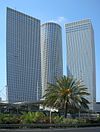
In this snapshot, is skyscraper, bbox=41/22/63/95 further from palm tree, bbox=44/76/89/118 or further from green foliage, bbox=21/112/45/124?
green foliage, bbox=21/112/45/124

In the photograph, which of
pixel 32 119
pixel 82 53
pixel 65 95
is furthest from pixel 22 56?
pixel 32 119

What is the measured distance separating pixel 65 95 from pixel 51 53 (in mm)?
80155

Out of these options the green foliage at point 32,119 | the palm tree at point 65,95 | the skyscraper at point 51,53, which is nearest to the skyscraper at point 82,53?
the skyscraper at point 51,53

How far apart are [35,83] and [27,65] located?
9931mm

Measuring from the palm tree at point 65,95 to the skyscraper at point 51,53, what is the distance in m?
60.4

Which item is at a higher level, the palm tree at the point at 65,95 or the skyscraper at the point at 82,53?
the skyscraper at the point at 82,53

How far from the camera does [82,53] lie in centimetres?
14588

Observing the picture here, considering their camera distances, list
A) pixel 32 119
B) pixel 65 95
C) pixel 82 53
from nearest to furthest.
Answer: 1. pixel 32 119
2. pixel 65 95
3. pixel 82 53

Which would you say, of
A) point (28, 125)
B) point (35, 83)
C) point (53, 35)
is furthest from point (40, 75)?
point (28, 125)

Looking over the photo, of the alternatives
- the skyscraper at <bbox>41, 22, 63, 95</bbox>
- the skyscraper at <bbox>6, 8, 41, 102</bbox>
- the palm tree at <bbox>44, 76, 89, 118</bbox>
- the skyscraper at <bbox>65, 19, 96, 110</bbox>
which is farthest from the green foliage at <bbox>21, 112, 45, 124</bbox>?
the skyscraper at <bbox>65, 19, 96, 110</bbox>

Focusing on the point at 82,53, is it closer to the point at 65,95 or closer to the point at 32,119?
the point at 65,95

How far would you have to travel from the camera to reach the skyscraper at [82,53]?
139 metres

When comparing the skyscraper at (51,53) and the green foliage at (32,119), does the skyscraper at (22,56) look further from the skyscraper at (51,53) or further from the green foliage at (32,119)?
the green foliage at (32,119)

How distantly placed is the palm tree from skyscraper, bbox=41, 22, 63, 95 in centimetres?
6040
